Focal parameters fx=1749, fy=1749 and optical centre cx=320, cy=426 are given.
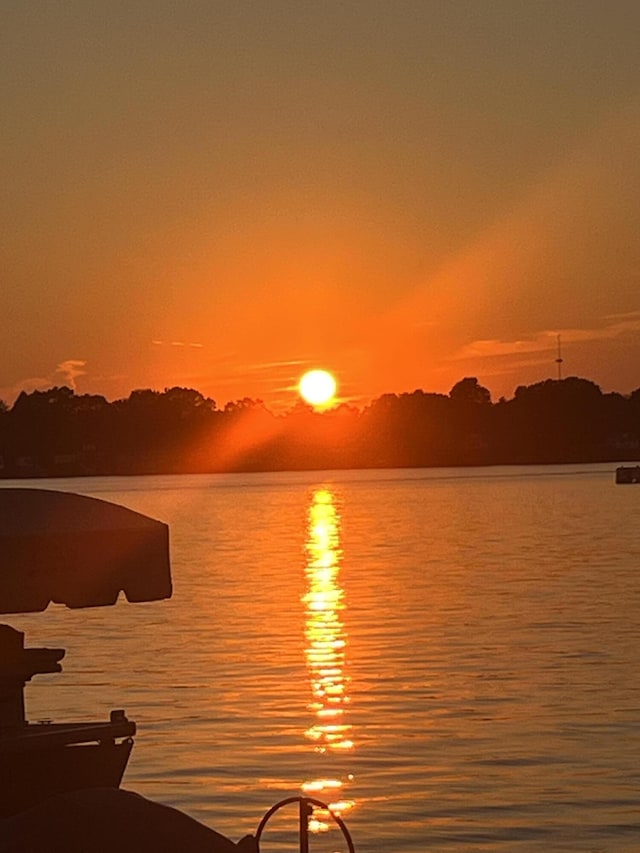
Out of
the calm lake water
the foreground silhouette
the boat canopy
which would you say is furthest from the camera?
the calm lake water

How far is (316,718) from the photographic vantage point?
104 ft

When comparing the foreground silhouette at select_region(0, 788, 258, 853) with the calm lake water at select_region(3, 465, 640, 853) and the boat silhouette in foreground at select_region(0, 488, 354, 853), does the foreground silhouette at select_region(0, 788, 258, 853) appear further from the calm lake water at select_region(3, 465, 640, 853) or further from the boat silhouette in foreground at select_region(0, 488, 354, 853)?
the calm lake water at select_region(3, 465, 640, 853)

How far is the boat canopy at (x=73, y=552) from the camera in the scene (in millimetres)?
11523

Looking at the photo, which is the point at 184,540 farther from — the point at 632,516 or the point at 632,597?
the point at 632,597


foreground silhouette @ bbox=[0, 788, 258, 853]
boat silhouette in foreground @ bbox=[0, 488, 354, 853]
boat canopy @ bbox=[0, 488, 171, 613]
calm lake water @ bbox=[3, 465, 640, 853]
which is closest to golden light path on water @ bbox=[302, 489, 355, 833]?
calm lake water @ bbox=[3, 465, 640, 853]

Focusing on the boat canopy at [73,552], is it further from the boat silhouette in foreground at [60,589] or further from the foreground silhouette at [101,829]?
the foreground silhouette at [101,829]

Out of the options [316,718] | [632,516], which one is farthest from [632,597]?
[632,516]

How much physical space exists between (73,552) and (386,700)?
22663mm

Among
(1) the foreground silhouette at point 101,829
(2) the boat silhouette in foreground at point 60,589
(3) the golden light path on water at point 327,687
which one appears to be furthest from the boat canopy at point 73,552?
(3) the golden light path on water at point 327,687

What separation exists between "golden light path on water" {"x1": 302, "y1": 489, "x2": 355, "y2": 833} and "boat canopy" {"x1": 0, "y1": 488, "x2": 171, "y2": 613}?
879 cm

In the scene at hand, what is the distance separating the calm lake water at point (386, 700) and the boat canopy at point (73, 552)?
9109mm

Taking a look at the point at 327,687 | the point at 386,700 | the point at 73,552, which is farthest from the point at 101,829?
the point at 327,687

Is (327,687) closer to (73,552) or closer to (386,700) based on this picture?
(386,700)

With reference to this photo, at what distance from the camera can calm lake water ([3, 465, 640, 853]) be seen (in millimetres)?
22141
